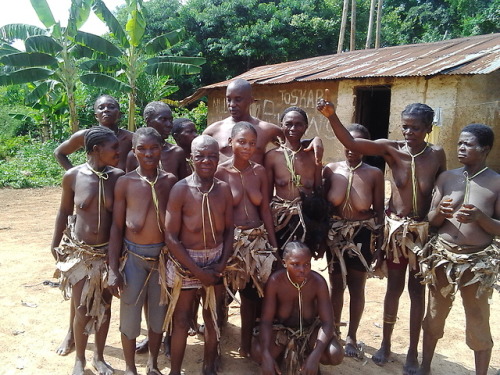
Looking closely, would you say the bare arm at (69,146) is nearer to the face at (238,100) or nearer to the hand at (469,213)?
the face at (238,100)

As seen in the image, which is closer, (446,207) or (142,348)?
(446,207)

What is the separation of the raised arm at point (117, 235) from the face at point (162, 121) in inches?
30.1

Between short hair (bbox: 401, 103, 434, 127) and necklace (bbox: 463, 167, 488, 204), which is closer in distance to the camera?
necklace (bbox: 463, 167, 488, 204)

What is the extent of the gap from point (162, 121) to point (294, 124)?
1.02 m

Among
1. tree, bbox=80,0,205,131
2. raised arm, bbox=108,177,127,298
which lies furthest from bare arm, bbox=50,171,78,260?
tree, bbox=80,0,205,131

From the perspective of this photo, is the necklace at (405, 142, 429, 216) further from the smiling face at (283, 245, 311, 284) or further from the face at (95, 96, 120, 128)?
the face at (95, 96, 120, 128)

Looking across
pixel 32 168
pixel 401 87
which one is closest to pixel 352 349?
pixel 401 87

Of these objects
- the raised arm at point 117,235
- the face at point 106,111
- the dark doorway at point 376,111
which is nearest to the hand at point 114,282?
the raised arm at point 117,235

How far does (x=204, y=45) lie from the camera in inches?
794

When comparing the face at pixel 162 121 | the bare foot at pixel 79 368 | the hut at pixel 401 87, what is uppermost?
the hut at pixel 401 87

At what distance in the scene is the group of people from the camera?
2.82m

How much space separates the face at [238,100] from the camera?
3.50 meters

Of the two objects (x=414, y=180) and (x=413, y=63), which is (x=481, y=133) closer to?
(x=414, y=180)

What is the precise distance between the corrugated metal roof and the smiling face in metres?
5.06
